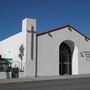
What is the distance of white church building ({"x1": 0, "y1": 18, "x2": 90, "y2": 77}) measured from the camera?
33.9 m

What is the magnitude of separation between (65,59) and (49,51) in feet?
14.1

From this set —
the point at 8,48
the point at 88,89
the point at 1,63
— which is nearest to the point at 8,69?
the point at 1,63

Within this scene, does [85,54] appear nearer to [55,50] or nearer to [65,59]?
[65,59]

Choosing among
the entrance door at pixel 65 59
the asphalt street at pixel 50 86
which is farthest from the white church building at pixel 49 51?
the asphalt street at pixel 50 86

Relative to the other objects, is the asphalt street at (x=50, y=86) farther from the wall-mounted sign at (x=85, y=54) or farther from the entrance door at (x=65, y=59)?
the wall-mounted sign at (x=85, y=54)

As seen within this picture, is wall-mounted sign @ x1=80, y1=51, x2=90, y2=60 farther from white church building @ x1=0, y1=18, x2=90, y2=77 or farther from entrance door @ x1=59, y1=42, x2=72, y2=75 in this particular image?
entrance door @ x1=59, y1=42, x2=72, y2=75

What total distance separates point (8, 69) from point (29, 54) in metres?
3.38

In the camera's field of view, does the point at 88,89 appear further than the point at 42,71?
No

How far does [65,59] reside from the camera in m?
38.9

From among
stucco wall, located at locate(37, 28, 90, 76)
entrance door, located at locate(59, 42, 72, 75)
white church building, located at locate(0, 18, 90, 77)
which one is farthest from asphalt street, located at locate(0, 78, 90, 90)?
entrance door, located at locate(59, 42, 72, 75)

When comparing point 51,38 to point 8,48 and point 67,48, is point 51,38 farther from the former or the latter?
point 8,48

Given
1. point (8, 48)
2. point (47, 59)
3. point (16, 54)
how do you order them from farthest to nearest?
1. point (8, 48)
2. point (16, 54)
3. point (47, 59)

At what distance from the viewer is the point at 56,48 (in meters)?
36.4

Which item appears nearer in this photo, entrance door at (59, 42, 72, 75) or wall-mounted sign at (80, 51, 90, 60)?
entrance door at (59, 42, 72, 75)
